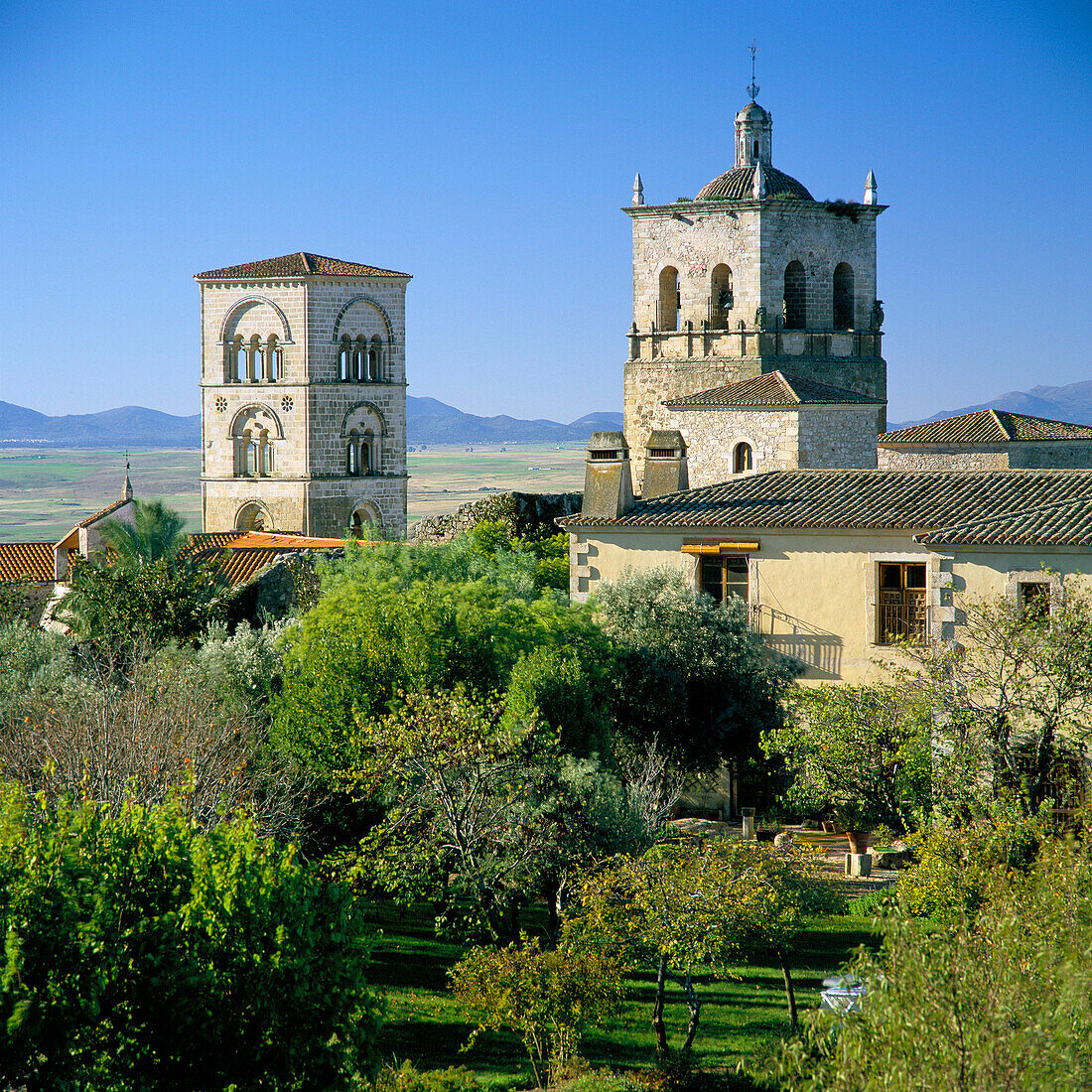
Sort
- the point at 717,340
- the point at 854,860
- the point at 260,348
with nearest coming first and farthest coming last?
1. the point at 854,860
2. the point at 717,340
3. the point at 260,348

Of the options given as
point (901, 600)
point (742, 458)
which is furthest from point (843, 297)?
point (901, 600)

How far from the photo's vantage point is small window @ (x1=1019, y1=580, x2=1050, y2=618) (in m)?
19.4

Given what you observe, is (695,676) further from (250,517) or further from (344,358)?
(250,517)

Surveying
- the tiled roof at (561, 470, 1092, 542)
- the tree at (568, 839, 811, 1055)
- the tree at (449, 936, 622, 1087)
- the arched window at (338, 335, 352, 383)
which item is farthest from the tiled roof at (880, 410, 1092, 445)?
the tree at (449, 936, 622, 1087)

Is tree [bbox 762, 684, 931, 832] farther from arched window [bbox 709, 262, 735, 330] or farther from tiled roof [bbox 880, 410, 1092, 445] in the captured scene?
arched window [bbox 709, 262, 735, 330]

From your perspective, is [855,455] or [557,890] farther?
[855,455]

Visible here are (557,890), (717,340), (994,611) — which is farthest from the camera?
(717,340)

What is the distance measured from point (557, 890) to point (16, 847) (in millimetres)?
7179

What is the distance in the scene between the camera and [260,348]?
53062 millimetres

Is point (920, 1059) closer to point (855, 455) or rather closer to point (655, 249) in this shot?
point (855, 455)

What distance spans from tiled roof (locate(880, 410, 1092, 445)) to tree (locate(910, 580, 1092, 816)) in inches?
860

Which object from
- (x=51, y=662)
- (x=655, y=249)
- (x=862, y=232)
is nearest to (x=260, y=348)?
(x=655, y=249)

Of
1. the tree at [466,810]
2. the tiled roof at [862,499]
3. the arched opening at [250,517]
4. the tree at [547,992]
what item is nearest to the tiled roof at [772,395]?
the tiled roof at [862,499]

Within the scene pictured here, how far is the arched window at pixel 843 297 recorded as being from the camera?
48.8 m
